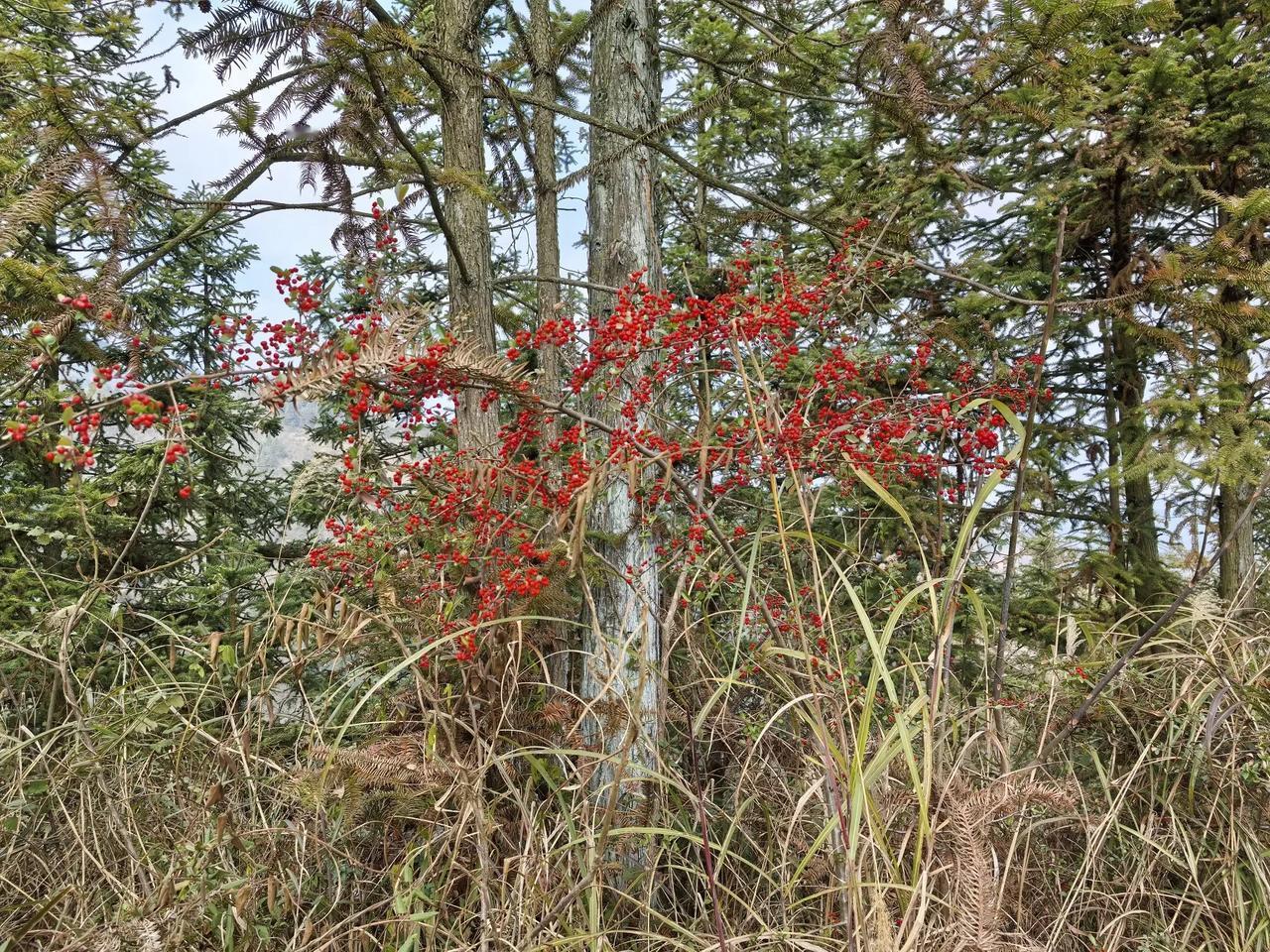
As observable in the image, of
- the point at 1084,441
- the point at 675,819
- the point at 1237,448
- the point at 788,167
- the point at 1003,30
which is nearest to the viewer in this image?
the point at 675,819

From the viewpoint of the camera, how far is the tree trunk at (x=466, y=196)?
381 cm

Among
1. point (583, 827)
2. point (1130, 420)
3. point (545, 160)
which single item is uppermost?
point (545, 160)

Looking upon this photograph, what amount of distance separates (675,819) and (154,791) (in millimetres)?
1725

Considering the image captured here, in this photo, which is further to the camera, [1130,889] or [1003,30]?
[1003,30]

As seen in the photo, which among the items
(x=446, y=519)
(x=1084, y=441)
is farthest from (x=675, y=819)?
(x=1084, y=441)

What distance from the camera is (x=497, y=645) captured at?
102 inches

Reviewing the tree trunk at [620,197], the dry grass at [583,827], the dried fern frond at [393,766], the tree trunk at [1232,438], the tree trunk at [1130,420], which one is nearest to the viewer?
the dry grass at [583,827]

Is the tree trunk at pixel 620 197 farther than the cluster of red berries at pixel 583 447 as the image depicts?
Yes

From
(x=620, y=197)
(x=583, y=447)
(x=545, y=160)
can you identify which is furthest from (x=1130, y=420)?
(x=583, y=447)

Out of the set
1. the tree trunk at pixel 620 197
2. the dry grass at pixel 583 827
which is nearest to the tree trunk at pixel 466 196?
the tree trunk at pixel 620 197

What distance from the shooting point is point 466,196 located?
393 centimetres

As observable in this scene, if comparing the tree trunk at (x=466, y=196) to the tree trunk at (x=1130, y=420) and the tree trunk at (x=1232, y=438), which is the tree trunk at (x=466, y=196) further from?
the tree trunk at (x=1232, y=438)

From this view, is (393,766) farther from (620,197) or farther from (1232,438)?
(1232,438)

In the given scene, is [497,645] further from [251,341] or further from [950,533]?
[950,533]
